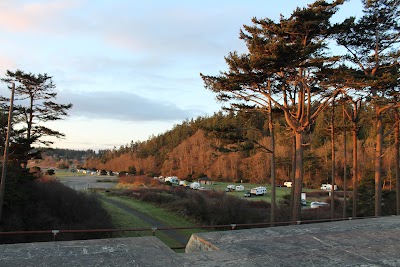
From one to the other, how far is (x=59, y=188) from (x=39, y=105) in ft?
22.7

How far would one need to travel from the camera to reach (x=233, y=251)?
5508 millimetres

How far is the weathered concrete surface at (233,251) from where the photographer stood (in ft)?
15.7

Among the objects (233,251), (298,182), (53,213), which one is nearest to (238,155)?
(53,213)

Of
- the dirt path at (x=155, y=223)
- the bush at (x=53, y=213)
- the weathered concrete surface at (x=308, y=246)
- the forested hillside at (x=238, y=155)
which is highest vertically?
the forested hillside at (x=238, y=155)

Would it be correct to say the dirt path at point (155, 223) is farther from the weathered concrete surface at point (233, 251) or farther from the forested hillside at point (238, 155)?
the weathered concrete surface at point (233, 251)

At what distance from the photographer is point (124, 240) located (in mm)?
5828

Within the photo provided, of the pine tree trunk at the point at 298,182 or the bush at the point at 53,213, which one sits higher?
the pine tree trunk at the point at 298,182

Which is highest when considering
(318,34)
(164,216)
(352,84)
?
(318,34)

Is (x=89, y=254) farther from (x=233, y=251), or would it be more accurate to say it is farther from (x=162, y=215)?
(x=162, y=215)

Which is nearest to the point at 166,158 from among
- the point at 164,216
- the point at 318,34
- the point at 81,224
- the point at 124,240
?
the point at 164,216

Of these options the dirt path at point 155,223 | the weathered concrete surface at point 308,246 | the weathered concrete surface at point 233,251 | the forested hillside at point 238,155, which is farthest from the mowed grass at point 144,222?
the weathered concrete surface at point 233,251

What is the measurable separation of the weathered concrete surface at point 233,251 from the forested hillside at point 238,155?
413 inches

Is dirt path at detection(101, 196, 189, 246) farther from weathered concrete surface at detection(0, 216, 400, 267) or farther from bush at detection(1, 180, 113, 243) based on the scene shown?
weathered concrete surface at detection(0, 216, 400, 267)

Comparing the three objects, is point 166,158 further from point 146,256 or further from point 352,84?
point 146,256
